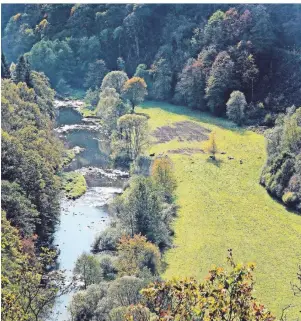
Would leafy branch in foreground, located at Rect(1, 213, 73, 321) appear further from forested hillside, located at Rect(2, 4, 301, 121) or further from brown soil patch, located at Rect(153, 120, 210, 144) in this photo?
forested hillside, located at Rect(2, 4, 301, 121)

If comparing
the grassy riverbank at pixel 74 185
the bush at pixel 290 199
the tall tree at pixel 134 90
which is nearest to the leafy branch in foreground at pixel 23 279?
the grassy riverbank at pixel 74 185

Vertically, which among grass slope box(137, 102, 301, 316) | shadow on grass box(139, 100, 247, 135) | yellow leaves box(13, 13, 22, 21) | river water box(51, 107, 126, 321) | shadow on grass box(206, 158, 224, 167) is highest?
yellow leaves box(13, 13, 22, 21)

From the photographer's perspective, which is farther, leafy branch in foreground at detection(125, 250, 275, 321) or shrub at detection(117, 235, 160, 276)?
shrub at detection(117, 235, 160, 276)

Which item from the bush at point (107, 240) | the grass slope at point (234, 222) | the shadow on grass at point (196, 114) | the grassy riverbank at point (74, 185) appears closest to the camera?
the grass slope at point (234, 222)

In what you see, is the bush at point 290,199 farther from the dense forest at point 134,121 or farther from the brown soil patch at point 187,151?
the brown soil patch at point 187,151

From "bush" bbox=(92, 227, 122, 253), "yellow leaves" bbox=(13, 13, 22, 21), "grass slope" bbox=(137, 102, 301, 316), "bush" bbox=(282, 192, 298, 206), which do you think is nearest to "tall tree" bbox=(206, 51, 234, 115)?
"grass slope" bbox=(137, 102, 301, 316)

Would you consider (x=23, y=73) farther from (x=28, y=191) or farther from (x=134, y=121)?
(x=28, y=191)
